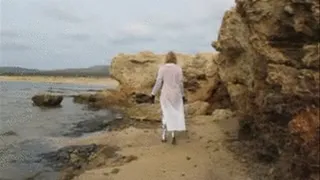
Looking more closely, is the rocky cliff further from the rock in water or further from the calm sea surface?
the rock in water

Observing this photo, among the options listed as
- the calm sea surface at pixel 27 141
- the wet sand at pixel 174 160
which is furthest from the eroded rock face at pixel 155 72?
the wet sand at pixel 174 160

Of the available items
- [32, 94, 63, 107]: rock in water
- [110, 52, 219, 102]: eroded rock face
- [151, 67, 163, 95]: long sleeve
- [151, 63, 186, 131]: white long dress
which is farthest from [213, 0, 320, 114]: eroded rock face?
[32, 94, 63, 107]: rock in water

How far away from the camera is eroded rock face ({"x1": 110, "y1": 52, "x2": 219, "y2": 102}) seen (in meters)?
28.2

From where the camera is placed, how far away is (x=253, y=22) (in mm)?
10508

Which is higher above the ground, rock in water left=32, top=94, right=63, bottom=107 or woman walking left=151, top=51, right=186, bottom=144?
woman walking left=151, top=51, right=186, bottom=144

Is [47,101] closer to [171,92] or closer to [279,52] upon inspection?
[171,92]

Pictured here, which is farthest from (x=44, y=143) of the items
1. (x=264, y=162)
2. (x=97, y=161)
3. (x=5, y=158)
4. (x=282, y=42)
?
(x=282, y=42)

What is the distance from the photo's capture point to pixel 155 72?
3628cm

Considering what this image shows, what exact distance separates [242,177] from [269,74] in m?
2.12

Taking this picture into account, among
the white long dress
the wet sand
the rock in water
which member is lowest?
the rock in water

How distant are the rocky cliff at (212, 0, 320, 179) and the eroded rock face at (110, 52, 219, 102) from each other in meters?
14.0

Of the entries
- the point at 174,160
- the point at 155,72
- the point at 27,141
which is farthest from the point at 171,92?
the point at 155,72

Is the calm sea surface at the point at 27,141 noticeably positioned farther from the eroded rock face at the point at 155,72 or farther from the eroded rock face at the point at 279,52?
the eroded rock face at the point at 155,72

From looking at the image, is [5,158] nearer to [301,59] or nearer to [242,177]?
[242,177]
